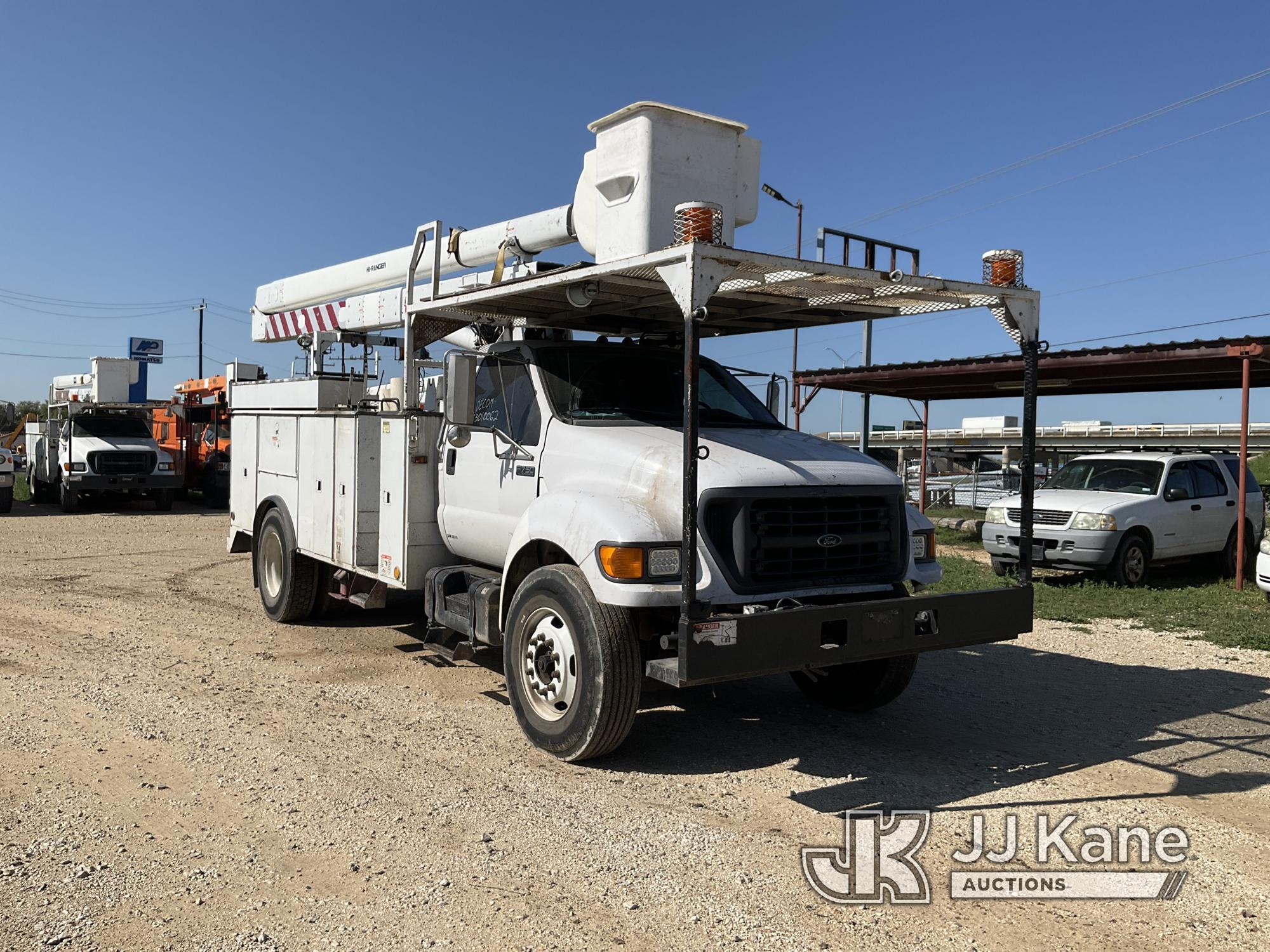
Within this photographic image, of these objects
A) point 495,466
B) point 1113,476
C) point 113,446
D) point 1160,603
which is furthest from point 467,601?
point 113,446

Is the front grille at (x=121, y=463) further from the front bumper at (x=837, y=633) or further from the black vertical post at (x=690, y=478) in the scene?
the black vertical post at (x=690, y=478)

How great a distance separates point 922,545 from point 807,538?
1.08 meters

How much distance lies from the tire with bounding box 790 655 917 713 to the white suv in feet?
21.9

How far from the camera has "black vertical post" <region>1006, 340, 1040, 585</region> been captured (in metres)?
5.80

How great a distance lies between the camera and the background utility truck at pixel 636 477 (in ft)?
16.1

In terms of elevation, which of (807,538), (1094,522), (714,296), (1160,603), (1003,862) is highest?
(714,296)

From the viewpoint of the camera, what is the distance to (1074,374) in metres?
15.3

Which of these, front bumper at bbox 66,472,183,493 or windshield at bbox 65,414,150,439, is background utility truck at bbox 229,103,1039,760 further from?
windshield at bbox 65,414,150,439

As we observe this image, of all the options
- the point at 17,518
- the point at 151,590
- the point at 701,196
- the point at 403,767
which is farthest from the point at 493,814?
the point at 17,518

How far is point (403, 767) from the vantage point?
208 inches

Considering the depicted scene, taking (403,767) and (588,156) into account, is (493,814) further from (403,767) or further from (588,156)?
(588,156)

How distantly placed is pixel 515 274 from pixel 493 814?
3.50m

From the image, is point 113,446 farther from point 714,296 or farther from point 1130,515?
point 1130,515

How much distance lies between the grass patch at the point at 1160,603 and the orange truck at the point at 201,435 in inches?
683
